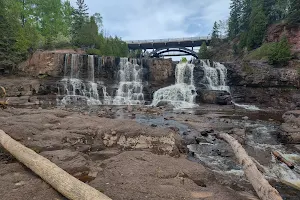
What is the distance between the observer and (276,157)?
742 cm

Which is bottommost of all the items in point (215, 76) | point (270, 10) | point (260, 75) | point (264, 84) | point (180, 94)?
point (180, 94)

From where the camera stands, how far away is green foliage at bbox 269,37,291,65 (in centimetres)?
2691

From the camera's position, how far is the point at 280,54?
2697 cm

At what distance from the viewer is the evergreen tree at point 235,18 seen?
52500 millimetres

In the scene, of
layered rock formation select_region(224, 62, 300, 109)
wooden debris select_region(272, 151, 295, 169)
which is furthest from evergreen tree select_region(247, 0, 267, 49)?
wooden debris select_region(272, 151, 295, 169)

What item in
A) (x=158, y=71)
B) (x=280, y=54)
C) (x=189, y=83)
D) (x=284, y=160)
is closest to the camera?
(x=284, y=160)

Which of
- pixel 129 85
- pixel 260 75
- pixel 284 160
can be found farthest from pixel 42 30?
pixel 284 160

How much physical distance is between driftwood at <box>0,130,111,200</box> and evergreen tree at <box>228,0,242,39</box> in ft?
184

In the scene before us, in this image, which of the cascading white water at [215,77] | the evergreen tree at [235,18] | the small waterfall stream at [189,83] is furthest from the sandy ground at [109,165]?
the evergreen tree at [235,18]

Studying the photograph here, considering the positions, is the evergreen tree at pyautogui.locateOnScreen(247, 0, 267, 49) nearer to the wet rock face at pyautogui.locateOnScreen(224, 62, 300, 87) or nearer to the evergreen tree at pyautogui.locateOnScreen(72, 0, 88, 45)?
the wet rock face at pyautogui.locateOnScreen(224, 62, 300, 87)

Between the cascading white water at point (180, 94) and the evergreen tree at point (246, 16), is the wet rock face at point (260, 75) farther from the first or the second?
the evergreen tree at point (246, 16)

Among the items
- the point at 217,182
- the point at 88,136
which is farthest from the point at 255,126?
the point at 88,136

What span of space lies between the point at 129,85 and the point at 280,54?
21050 millimetres

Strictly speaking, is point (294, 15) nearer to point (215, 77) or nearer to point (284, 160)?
point (215, 77)
